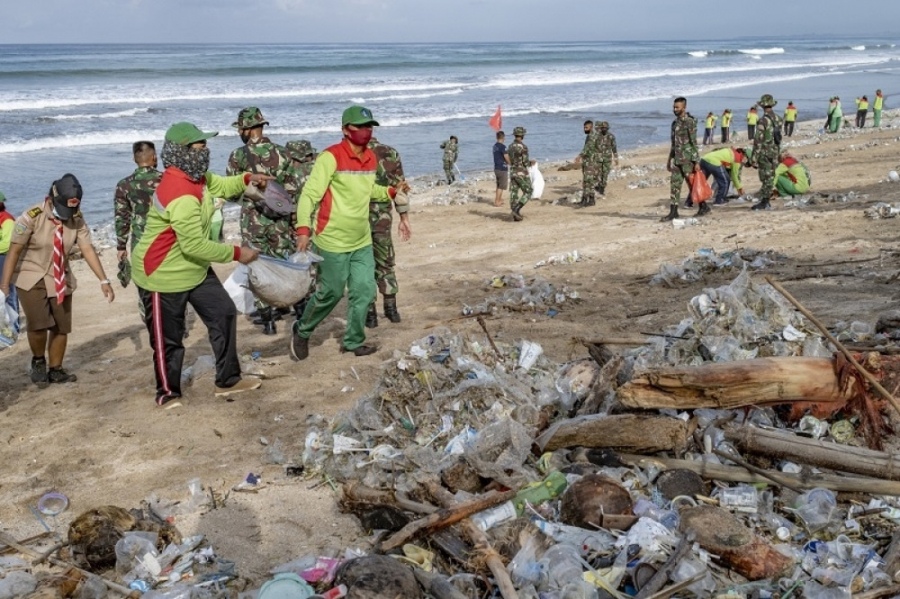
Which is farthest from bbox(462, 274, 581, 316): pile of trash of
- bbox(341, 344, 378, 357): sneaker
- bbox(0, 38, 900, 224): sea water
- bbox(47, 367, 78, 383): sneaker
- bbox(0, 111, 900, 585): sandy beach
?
bbox(0, 38, 900, 224): sea water

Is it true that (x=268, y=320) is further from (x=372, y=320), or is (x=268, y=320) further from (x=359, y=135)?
(x=359, y=135)

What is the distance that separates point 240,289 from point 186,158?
1922 mm

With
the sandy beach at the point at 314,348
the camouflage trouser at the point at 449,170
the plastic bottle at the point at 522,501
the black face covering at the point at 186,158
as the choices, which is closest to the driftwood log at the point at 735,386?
the plastic bottle at the point at 522,501

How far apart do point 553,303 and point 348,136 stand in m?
2.79

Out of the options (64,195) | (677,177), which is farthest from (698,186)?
(64,195)

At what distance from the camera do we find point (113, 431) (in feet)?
18.4

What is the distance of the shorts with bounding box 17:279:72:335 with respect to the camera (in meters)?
6.23

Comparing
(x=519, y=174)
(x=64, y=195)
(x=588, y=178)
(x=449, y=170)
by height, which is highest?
(x=64, y=195)

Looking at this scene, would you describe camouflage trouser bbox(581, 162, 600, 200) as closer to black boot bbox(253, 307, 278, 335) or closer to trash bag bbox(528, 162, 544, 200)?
trash bag bbox(528, 162, 544, 200)

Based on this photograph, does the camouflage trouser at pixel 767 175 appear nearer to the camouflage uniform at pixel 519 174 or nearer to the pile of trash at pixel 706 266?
the camouflage uniform at pixel 519 174

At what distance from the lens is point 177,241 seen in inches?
215

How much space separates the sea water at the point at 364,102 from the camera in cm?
2250

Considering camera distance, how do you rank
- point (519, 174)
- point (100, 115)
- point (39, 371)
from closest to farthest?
point (39, 371), point (519, 174), point (100, 115)

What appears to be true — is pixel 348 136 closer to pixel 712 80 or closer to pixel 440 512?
pixel 440 512
